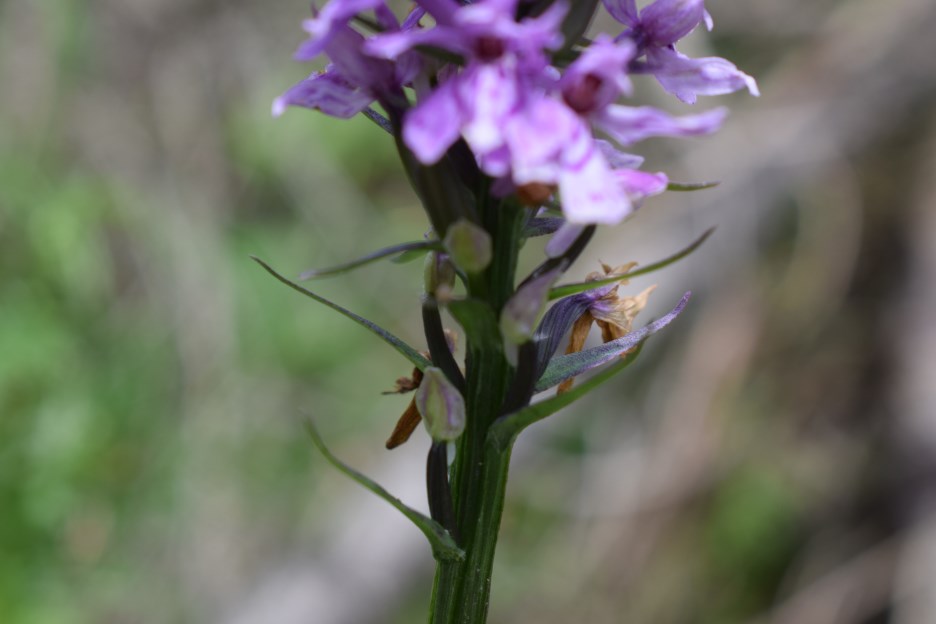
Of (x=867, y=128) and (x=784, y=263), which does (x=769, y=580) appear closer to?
(x=784, y=263)

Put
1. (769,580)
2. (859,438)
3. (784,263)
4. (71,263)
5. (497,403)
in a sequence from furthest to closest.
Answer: (784,263), (859,438), (769,580), (71,263), (497,403)

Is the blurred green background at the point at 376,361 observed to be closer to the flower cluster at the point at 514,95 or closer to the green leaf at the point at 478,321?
the green leaf at the point at 478,321

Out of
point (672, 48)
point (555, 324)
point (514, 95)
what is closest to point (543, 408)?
point (555, 324)

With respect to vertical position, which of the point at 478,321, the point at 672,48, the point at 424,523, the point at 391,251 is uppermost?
the point at 672,48

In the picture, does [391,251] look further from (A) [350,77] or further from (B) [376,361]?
(B) [376,361]

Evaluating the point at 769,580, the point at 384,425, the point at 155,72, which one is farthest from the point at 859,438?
the point at 155,72

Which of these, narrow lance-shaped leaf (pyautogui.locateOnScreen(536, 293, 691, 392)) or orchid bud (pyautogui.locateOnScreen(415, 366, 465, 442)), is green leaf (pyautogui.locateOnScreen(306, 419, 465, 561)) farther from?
narrow lance-shaped leaf (pyautogui.locateOnScreen(536, 293, 691, 392))
